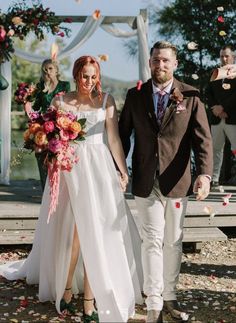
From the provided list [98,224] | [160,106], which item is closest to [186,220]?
[98,224]

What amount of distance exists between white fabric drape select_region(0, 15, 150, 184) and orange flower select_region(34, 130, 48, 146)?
4.56 meters

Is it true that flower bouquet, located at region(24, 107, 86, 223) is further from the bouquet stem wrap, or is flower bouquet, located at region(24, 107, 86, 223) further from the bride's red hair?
the bride's red hair

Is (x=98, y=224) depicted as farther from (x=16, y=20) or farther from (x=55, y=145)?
(x=16, y=20)

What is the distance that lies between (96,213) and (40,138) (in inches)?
25.7

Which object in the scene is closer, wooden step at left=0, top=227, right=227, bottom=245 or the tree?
wooden step at left=0, top=227, right=227, bottom=245

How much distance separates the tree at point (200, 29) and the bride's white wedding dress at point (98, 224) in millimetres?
7909

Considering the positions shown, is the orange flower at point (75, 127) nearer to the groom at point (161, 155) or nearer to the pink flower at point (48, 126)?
the pink flower at point (48, 126)

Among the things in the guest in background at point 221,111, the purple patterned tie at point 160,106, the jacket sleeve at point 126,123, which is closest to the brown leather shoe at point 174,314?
the jacket sleeve at point 126,123

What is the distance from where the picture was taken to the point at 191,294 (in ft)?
16.6

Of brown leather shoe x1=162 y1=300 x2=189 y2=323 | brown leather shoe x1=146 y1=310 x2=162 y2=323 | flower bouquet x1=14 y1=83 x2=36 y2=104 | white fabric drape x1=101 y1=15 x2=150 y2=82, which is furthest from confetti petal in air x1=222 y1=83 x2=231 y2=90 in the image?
brown leather shoe x1=146 y1=310 x2=162 y2=323

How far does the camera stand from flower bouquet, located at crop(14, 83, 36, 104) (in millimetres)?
6652

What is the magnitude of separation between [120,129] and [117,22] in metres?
4.66

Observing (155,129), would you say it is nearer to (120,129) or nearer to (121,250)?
(120,129)

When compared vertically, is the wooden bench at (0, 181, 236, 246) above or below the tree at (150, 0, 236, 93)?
below
